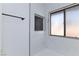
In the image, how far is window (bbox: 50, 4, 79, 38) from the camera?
52.5 inches

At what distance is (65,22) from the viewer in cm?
143

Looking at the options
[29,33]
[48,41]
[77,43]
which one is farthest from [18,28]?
[77,43]

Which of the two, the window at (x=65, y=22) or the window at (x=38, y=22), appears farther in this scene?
the window at (x=65, y=22)

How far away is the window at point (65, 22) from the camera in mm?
1335

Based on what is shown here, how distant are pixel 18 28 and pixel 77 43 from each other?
0.82 meters

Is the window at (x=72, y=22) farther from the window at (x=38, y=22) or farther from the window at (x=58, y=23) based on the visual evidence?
the window at (x=38, y=22)

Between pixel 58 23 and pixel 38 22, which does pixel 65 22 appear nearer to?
pixel 58 23

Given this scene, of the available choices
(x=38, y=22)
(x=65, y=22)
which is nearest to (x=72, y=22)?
(x=65, y=22)

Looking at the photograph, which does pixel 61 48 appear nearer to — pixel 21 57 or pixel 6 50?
pixel 21 57

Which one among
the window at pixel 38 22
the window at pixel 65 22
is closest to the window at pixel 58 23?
the window at pixel 65 22

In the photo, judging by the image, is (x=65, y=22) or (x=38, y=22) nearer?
(x=38, y=22)

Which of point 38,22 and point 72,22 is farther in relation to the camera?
point 72,22

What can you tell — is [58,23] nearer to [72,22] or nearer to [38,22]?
[72,22]

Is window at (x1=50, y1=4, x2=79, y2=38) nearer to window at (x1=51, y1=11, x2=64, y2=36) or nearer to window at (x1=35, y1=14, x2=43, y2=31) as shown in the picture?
window at (x1=51, y1=11, x2=64, y2=36)
